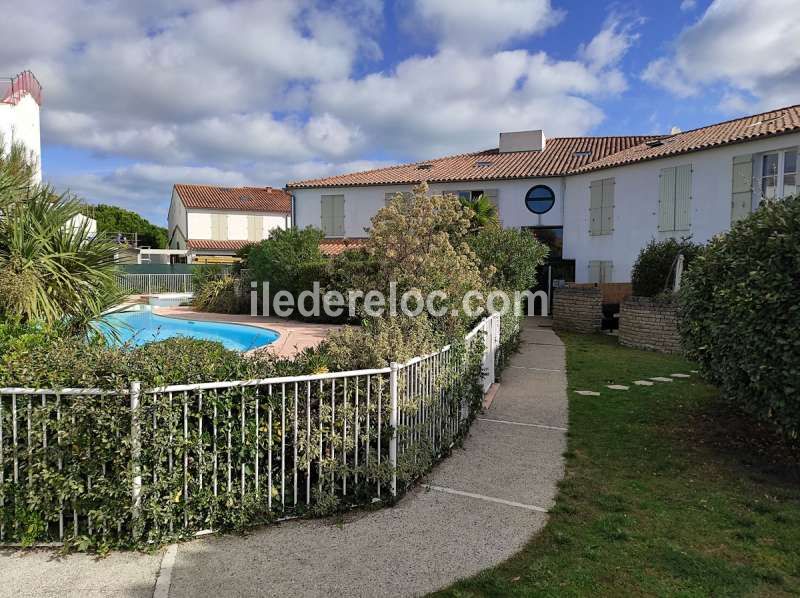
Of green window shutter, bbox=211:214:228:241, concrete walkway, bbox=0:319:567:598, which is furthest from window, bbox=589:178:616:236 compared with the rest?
green window shutter, bbox=211:214:228:241

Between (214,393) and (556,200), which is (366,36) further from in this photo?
(556,200)

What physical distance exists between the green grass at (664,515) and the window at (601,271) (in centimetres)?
1521

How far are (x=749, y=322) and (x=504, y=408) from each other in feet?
11.9

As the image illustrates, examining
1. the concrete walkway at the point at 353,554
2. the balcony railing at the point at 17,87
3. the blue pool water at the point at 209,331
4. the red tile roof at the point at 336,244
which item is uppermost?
the balcony railing at the point at 17,87

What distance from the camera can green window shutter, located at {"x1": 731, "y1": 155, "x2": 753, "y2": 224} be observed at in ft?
59.3

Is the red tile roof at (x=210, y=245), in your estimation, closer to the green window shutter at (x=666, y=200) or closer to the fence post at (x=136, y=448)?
the green window shutter at (x=666, y=200)

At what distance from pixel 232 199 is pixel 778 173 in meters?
42.0

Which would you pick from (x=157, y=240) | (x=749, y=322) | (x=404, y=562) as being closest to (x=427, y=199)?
(x=749, y=322)

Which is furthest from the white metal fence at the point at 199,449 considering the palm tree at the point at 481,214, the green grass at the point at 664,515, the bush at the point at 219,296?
the bush at the point at 219,296

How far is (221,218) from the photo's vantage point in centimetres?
4862

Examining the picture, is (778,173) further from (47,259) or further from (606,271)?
(47,259)

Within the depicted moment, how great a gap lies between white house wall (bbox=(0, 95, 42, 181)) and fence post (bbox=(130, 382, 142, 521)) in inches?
575

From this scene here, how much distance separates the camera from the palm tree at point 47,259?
6634mm

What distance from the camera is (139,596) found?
133 inches
